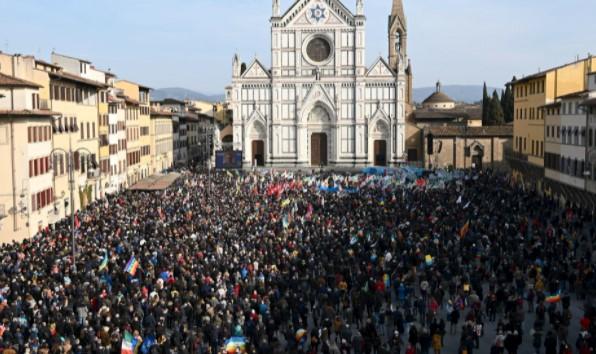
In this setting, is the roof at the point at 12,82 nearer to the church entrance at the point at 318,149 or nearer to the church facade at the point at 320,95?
the church facade at the point at 320,95

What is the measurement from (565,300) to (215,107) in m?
117

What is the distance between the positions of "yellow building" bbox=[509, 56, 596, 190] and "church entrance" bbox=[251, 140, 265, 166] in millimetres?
30034

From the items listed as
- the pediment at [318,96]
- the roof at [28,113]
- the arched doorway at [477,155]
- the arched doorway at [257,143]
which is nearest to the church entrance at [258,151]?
the arched doorway at [257,143]

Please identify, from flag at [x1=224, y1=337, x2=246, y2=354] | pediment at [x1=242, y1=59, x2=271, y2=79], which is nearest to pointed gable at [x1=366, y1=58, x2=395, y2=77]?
pediment at [x1=242, y1=59, x2=271, y2=79]

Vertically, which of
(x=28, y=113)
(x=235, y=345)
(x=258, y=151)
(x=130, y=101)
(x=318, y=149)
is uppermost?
(x=130, y=101)

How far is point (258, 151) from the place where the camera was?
88188 millimetres

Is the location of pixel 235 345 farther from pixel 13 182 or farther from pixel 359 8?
pixel 359 8

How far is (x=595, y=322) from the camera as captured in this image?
20.4m

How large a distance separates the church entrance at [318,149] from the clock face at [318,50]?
8.75m

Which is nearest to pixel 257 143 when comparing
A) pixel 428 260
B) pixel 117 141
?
pixel 117 141

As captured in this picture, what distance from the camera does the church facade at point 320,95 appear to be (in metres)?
85.9

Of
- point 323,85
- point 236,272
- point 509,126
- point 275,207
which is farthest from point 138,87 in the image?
point 236,272

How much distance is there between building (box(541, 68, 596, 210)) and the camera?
42.7 meters

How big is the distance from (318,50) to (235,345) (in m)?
69.7
